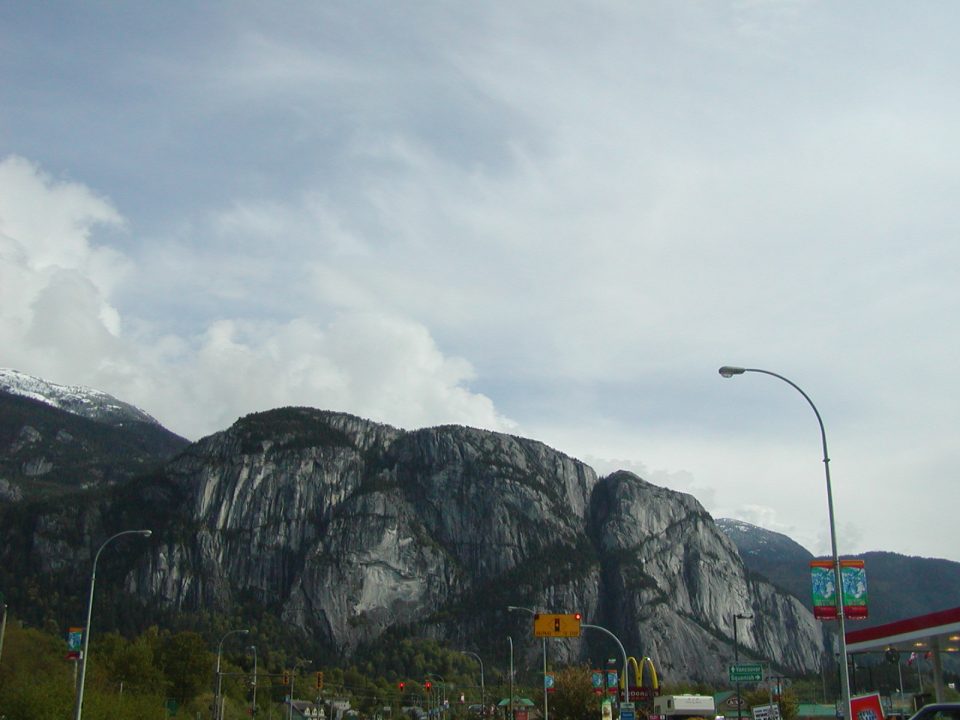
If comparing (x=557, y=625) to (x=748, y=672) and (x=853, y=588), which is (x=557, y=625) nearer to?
(x=748, y=672)

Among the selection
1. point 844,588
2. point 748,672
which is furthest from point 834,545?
point 748,672

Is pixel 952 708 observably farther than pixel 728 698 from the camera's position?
No

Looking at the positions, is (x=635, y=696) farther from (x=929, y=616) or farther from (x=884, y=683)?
(x=929, y=616)

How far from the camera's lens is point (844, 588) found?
1282 inches

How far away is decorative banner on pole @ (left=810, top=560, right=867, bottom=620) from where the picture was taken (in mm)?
32000

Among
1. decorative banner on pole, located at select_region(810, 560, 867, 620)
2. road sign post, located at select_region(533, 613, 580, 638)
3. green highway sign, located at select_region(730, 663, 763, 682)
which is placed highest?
decorative banner on pole, located at select_region(810, 560, 867, 620)

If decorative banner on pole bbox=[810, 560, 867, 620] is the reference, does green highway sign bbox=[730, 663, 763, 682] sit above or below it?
below

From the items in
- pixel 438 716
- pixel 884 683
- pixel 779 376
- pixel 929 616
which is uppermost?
pixel 779 376

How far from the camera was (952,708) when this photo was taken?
25000 mm

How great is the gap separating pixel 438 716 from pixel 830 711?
57.4m

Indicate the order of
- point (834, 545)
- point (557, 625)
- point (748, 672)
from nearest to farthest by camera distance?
point (834, 545) < point (748, 672) < point (557, 625)

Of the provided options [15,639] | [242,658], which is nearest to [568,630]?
[15,639]

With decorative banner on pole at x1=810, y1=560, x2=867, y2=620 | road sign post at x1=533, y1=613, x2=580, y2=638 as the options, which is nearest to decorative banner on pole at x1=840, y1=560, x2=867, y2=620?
decorative banner on pole at x1=810, y1=560, x2=867, y2=620

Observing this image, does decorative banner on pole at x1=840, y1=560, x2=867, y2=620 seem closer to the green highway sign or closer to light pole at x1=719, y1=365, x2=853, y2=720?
light pole at x1=719, y1=365, x2=853, y2=720
